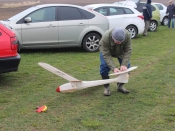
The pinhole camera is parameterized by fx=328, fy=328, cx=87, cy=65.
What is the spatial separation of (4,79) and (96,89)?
200 centimetres

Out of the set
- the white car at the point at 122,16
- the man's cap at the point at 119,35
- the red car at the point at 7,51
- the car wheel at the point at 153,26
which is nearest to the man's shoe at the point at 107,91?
the man's cap at the point at 119,35

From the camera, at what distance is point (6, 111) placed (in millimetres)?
5008

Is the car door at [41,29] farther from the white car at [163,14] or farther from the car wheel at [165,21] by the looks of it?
the car wheel at [165,21]

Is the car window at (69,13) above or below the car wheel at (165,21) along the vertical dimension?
above

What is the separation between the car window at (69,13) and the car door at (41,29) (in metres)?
0.22

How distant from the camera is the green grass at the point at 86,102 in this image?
4531mm

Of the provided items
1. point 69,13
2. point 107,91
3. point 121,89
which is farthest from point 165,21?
point 107,91

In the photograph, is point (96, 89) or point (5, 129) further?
point (96, 89)

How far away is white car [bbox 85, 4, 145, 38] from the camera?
42.8 ft

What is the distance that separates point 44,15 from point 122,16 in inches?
178

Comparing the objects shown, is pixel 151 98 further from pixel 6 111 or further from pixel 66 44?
pixel 66 44

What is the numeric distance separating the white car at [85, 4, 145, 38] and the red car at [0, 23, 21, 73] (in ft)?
23.4

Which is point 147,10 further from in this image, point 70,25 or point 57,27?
point 57,27

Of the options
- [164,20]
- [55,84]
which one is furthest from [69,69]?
[164,20]
